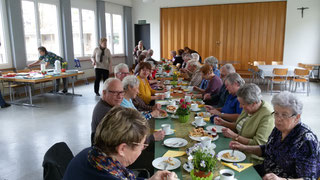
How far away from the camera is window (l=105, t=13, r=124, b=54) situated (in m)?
11.6

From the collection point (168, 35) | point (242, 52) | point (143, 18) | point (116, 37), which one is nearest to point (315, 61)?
point (242, 52)

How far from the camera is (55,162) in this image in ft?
5.42

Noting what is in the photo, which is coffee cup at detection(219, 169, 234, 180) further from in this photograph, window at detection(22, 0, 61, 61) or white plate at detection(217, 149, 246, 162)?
window at detection(22, 0, 61, 61)

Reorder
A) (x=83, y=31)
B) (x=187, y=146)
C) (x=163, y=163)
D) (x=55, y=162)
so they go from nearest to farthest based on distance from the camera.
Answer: (x=55, y=162)
(x=163, y=163)
(x=187, y=146)
(x=83, y=31)

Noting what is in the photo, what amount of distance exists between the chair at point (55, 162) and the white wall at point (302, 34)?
35.6ft

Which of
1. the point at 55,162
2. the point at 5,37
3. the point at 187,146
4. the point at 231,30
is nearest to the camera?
the point at 55,162

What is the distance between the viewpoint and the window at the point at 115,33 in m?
11.6

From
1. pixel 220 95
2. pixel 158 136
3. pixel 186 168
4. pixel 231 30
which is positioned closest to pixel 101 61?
pixel 220 95

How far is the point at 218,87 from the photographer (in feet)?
13.8

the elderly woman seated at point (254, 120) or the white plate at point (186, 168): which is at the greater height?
the elderly woman seated at point (254, 120)

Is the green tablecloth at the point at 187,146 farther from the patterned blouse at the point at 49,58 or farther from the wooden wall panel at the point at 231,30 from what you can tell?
the wooden wall panel at the point at 231,30

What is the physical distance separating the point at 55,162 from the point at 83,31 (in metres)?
9.28

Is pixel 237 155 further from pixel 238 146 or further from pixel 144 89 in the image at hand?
pixel 144 89

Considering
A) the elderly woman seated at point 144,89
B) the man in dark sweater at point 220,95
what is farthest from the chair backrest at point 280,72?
the elderly woman seated at point 144,89
